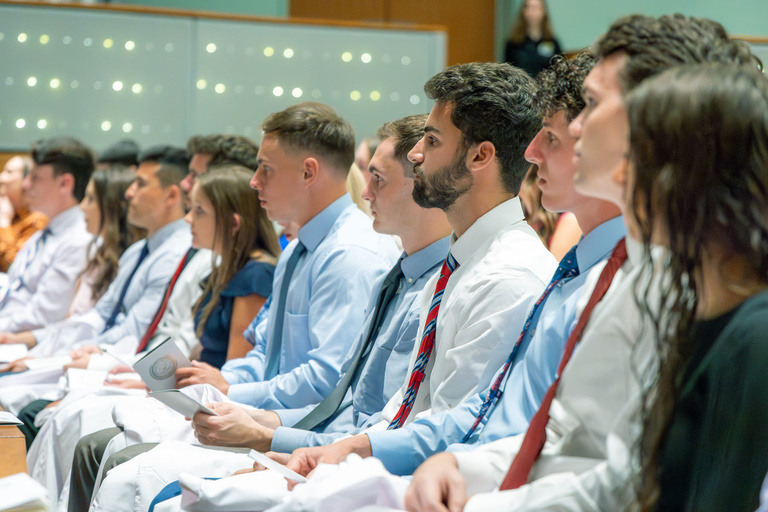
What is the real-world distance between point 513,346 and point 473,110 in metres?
0.57

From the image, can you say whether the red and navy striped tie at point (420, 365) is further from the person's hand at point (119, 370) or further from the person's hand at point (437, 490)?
the person's hand at point (119, 370)

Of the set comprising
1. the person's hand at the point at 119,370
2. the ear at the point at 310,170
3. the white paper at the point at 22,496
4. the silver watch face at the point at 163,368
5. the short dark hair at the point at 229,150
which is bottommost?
the person's hand at the point at 119,370

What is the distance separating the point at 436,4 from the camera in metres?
8.30

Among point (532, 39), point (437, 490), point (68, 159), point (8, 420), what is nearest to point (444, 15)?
point (532, 39)

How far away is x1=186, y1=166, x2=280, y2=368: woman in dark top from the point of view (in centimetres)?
318

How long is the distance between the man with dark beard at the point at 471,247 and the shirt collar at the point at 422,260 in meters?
0.16

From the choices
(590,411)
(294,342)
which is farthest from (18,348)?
(590,411)

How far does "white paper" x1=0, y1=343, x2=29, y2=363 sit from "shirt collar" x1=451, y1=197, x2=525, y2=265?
2553 mm

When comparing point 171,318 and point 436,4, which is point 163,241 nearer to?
point 171,318

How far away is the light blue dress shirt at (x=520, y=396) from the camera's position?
1.52m

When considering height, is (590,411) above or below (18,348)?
above

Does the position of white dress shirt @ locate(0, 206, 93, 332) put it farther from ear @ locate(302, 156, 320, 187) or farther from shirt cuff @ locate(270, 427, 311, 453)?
shirt cuff @ locate(270, 427, 311, 453)

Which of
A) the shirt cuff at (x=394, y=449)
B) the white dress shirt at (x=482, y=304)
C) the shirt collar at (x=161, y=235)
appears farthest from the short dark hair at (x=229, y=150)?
the shirt cuff at (x=394, y=449)

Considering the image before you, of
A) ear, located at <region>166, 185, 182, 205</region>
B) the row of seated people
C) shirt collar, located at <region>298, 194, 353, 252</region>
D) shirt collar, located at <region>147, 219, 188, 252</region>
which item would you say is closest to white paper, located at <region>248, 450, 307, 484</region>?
the row of seated people
